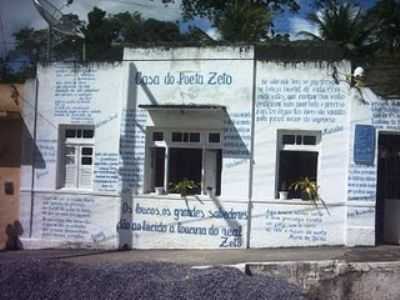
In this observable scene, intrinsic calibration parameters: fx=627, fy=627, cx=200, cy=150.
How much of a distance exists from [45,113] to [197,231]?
15.7 ft

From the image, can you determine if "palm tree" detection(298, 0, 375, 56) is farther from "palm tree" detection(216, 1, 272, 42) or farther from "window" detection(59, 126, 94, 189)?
"window" detection(59, 126, 94, 189)

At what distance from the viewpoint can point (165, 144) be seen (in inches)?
563

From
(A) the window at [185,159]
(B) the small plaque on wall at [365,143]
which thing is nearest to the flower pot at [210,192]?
(A) the window at [185,159]

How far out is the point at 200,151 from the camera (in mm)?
14156

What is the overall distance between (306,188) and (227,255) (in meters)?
2.27

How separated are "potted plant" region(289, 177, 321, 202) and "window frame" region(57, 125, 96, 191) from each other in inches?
188

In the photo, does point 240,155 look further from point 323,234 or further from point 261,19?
point 261,19

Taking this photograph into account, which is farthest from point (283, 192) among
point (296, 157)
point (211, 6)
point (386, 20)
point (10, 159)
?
point (211, 6)

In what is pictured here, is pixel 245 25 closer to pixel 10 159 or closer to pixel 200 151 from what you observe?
pixel 200 151

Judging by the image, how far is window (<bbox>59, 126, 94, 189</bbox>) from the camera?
1486cm

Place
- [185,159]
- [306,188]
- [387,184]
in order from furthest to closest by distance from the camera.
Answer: [185,159] < [387,184] < [306,188]

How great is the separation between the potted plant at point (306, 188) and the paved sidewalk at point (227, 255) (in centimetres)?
108

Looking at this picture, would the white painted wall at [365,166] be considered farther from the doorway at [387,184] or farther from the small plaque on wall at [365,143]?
the doorway at [387,184]

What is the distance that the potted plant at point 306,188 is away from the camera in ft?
43.1
